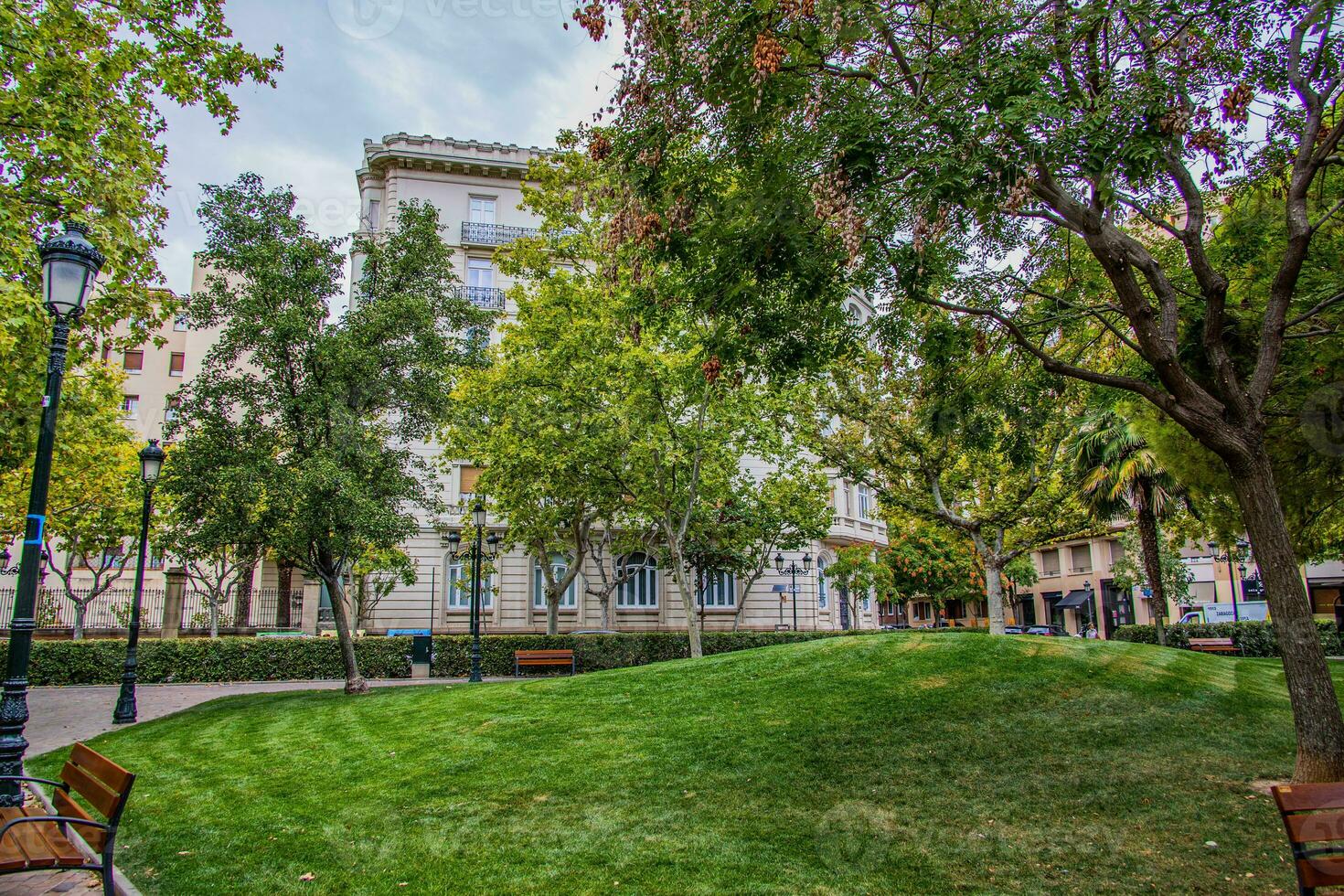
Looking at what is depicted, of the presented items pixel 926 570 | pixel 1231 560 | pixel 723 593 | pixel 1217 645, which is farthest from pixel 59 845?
pixel 926 570

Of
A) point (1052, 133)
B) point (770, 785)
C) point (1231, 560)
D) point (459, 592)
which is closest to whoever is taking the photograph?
point (1052, 133)

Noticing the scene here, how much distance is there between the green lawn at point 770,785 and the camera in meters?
5.89

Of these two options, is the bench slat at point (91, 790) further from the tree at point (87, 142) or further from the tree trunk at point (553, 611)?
the tree trunk at point (553, 611)

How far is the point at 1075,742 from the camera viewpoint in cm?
865

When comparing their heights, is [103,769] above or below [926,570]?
below

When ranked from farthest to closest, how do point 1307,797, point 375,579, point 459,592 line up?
1. point 459,592
2. point 375,579
3. point 1307,797

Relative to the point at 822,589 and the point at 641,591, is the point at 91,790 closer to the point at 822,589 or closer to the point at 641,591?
the point at 641,591

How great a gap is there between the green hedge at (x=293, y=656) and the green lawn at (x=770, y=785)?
10.6 m

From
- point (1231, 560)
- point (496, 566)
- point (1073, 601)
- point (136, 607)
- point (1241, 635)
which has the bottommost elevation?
point (1241, 635)

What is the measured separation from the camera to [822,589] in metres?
37.9

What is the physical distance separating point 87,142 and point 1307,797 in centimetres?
1620

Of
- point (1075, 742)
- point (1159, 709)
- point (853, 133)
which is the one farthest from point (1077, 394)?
point (853, 133)

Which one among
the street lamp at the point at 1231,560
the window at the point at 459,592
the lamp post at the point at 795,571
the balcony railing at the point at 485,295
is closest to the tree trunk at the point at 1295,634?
the street lamp at the point at 1231,560

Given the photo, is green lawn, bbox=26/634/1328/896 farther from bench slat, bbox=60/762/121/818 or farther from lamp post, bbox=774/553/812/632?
lamp post, bbox=774/553/812/632
